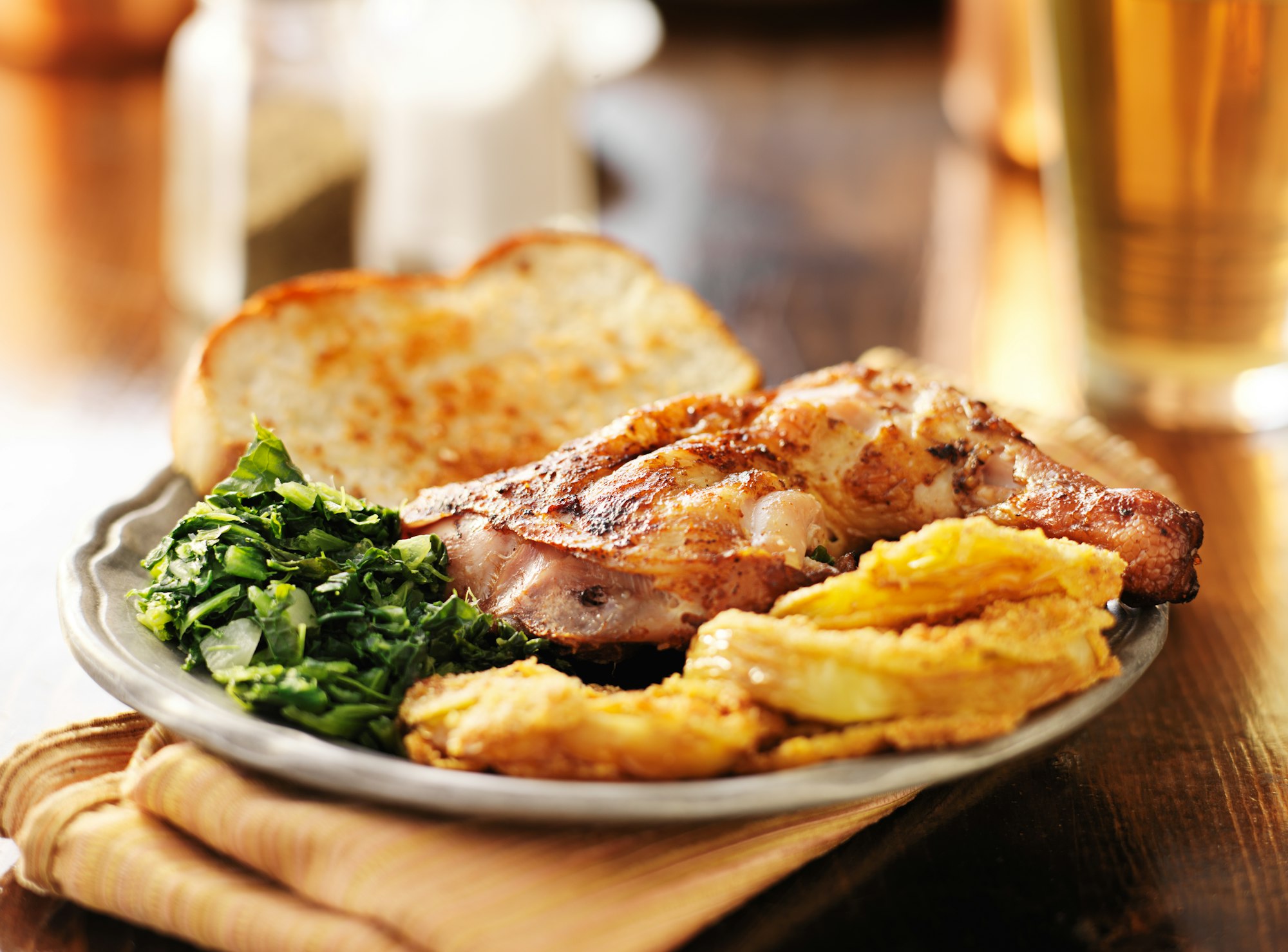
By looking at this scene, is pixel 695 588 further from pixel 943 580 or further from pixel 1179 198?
pixel 1179 198

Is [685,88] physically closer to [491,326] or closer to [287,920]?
[491,326]

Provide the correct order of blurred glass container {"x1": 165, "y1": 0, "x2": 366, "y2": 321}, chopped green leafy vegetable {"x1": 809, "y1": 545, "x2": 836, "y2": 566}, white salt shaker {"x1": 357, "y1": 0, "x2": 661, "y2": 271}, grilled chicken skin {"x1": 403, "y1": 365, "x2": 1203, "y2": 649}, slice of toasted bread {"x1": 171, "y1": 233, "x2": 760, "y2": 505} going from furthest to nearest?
1. white salt shaker {"x1": 357, "y1": 0, "x2": 661, "y2": 271}
2. blurred glass container {"x1": 165, "y1": 0, "x2": 366, "y2": 321}
3. slice of toasted bread {"x1": 171, "y1": 233, "x2": 760, "y2": 505}
4. chopped green leafy vegetable {"x1": 809, "y1": 545, "x2": 836, "y2": 566}
5. grilled chicken skin {"x1": 403, "y1": 365, "x2": 1203, "y2": 649}

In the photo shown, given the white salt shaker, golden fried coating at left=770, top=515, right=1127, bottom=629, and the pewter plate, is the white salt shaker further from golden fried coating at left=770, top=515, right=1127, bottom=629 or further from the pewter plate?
golden fried coating at left=770, top=515, right=1127, bottom=629

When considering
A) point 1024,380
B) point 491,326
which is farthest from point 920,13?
point 491,326

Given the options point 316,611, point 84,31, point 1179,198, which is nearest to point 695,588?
point 316,611

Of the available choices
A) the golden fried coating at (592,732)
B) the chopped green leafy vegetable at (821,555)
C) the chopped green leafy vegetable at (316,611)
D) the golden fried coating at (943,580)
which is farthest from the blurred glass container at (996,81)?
the golden fried coating at (592,732)

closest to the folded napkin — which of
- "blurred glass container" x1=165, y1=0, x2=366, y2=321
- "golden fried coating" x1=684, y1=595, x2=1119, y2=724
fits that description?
"golden fried coating" x1=684, y1=595, x2=1119, y2=724

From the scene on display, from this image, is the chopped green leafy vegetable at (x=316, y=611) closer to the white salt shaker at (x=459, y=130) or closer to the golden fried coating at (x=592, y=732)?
the golden fried coating at (x=592, y=732)
